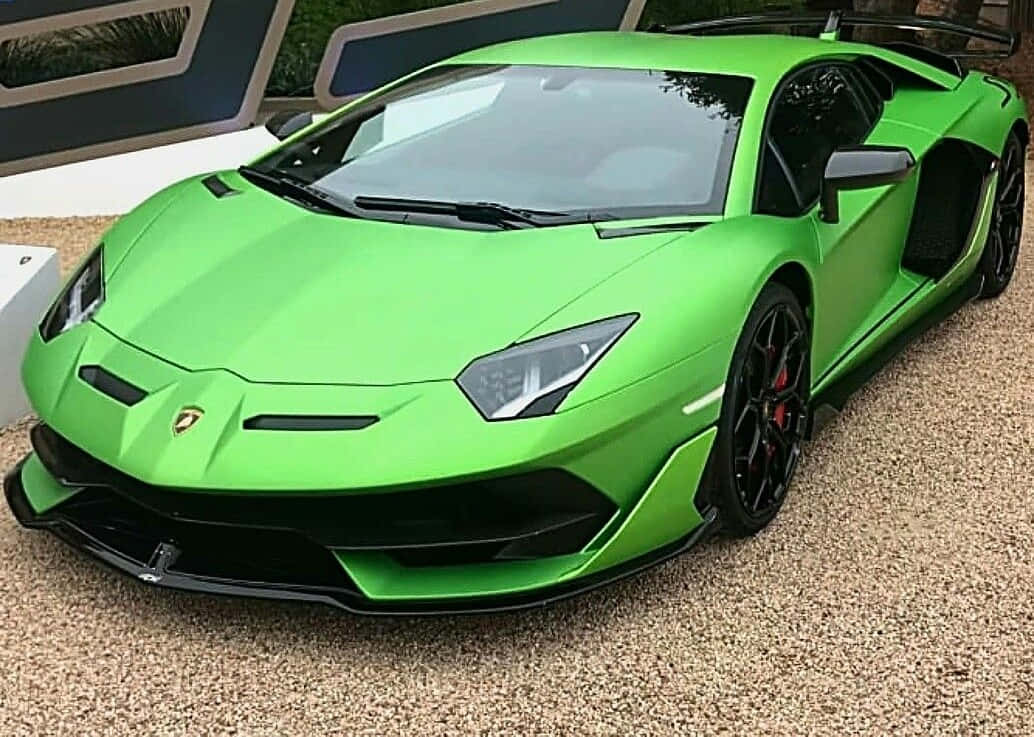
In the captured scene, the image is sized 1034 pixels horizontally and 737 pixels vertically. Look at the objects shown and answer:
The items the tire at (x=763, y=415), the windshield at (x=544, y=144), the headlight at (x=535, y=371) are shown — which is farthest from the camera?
the windshield at (x=544, y=144)

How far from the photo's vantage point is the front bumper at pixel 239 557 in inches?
107

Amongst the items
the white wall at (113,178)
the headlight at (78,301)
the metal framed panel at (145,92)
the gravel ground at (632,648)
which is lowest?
the white wall at (113,178)

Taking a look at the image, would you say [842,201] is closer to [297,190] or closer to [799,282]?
[799,282]

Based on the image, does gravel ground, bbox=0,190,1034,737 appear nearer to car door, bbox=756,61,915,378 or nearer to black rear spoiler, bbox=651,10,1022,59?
car door, bbox=756,61,915,378

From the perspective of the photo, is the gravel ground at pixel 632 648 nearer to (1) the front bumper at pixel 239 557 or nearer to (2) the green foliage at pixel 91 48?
(1) the front bumper at pixel 239 557

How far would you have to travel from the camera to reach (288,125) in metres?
4.37

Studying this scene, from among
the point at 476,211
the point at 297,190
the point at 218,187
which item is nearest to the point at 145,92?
the point at 218,187

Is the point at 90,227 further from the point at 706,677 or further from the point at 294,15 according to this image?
the point at 706,677

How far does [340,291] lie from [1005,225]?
10.5 ft

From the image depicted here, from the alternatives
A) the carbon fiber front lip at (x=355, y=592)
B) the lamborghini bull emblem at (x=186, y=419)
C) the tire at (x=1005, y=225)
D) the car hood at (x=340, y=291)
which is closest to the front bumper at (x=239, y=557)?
the carbon fiber front lip at (x=355, y=592)

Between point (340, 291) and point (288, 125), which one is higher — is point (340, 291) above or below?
above

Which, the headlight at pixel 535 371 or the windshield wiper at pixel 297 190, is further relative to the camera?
the windshield wiper at pixel 297 190

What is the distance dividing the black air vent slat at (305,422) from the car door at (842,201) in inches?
50.6

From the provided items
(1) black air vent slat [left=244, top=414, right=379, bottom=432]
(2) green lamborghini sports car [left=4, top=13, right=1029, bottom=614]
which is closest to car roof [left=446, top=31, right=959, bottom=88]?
(2) green lamborghini sports car [left=4, top=13, right=1029, bottom=614]
